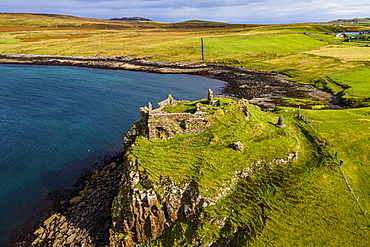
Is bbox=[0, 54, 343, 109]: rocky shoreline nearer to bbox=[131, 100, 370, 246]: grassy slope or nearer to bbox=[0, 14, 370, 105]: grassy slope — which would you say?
bbox=[0, 14, 370, 105]: grassy slope

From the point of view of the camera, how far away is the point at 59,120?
59.6 m

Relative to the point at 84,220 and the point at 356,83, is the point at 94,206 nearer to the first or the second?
the point at 84,220

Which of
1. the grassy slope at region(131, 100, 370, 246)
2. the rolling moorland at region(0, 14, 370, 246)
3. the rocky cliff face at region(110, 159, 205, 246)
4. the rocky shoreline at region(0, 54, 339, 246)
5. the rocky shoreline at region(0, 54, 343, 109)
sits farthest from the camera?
the rocky shoreline at region(0, 54, 343, 109)

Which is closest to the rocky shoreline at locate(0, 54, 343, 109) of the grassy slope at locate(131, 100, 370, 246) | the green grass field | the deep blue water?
the green grass field

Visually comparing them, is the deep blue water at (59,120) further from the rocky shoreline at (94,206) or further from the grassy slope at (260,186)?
the grassy slope at (260,186)

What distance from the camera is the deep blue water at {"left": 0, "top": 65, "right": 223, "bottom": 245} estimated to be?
37844 millimetres

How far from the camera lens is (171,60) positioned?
12938 centimetres

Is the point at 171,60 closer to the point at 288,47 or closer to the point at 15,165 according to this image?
the point at 288,47

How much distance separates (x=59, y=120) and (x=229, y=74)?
232ft

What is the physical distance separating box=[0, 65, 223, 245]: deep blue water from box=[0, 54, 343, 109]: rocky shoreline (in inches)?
347

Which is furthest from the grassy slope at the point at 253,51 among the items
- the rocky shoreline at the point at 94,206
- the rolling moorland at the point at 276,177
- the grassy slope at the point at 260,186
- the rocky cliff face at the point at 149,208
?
the rocky cliff face at the point at 149,208

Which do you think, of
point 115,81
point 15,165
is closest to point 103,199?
point 15,165

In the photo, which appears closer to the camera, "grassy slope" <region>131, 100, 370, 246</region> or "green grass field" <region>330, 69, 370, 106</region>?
"grassy slope" <region>131, 100, 370, 246</region>

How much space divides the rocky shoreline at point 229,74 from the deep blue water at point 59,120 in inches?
347
